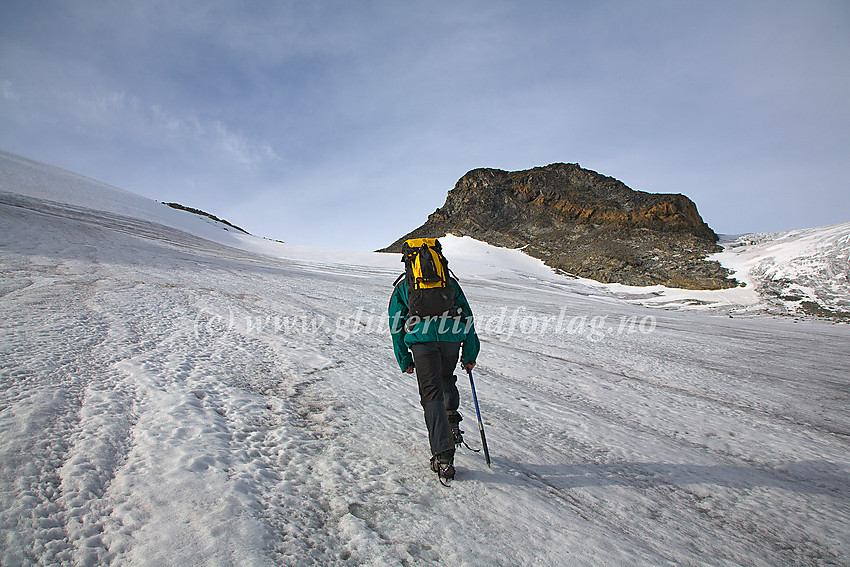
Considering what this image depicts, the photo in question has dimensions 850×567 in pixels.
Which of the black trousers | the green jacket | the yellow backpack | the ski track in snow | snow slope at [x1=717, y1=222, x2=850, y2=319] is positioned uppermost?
snow slope at [x1=717, y1=222, x2=850, y2=319]

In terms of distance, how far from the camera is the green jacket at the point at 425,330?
317 cm

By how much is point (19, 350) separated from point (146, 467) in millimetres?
3081

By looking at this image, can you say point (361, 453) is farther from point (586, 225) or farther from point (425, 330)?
point (586, 225)

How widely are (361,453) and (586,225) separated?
46.0m

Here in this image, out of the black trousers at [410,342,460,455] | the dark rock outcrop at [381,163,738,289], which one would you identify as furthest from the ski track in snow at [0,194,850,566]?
the dark rock outcrop at [381,163,738,289]

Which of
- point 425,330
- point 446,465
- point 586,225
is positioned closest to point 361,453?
point 446,465

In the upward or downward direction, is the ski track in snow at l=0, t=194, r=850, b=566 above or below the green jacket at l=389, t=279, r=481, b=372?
below

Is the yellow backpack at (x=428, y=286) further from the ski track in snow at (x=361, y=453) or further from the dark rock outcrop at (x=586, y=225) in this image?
the dark rock outcrop at (x=586, y=225)

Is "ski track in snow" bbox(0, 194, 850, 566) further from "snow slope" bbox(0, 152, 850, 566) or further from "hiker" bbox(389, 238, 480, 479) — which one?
"hiker" bbox(389, 238, 480, 479)

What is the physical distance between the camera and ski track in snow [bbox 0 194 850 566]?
229 centimetres

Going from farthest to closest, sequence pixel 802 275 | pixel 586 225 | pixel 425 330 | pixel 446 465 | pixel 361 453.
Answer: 1. pixel 586 225
2. pixel 802 275
3. pixel 361 453
4. pixel 425 330
5. pixel 446 465

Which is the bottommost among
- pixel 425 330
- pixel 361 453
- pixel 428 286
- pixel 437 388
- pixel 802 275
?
pixel 361 453

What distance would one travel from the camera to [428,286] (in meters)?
3.25

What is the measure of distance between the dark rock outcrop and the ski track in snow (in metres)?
26.0
